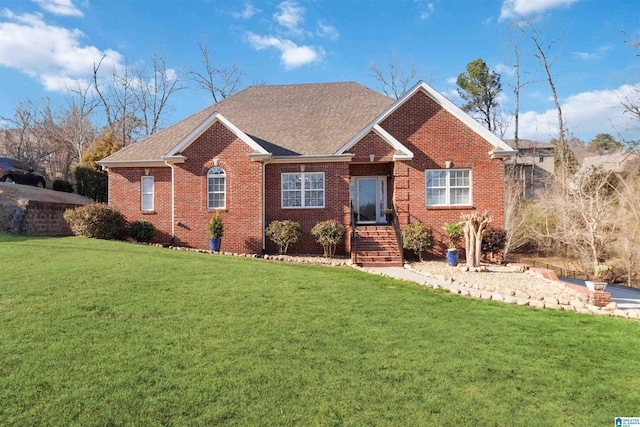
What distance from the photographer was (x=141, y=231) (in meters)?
15.6

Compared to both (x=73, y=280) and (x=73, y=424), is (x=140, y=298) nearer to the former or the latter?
(x=73, y=280)

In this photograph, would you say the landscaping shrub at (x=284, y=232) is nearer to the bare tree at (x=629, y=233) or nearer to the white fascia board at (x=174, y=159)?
the white fascia board at (x=174, y=159)

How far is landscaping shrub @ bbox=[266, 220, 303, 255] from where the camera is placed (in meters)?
14.6

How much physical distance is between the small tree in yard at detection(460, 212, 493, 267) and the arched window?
9.53m

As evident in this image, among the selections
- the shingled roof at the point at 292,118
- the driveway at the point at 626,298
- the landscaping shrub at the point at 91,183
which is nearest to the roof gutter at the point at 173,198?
the shingled roof at the point at 292,118

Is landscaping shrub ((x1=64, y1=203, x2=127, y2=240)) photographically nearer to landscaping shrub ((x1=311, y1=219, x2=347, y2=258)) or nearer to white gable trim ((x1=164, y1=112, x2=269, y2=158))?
white gable trim ((x1=164, y1=112, x2=269, y2=158))

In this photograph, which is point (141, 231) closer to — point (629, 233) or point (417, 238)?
point (417, 238)

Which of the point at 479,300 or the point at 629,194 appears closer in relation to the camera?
the point at 479,300

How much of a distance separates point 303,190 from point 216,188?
11.9ft

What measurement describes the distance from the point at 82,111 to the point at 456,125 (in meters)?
38.1

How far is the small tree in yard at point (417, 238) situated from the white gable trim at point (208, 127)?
21.2 feet

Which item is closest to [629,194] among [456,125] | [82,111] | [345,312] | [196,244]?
[456,125]

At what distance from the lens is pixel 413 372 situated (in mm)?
4422

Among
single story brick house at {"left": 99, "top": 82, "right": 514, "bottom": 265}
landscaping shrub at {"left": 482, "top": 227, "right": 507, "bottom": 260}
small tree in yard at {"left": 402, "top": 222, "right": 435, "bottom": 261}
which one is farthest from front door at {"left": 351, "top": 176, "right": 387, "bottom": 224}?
landscaping shrub at {"left": 482, "top": 227, "right": 507, "bottom": 260}
